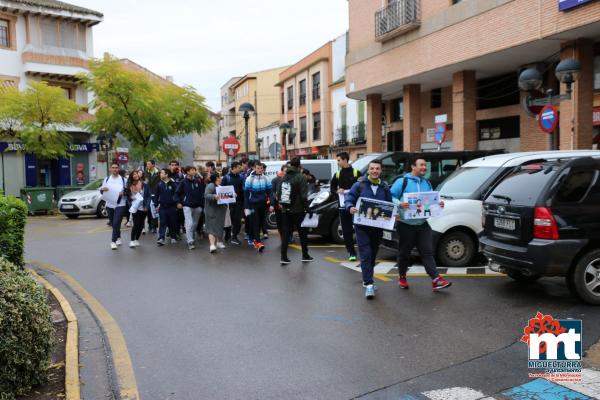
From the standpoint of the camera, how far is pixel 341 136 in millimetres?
39188

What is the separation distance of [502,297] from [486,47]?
11905mm

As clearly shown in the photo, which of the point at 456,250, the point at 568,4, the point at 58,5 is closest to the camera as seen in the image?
the point at 456,250

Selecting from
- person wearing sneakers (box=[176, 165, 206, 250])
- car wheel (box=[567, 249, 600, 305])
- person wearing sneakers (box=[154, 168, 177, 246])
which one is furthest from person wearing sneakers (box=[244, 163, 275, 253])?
car wheel (box=[567, 249, 600, 305])

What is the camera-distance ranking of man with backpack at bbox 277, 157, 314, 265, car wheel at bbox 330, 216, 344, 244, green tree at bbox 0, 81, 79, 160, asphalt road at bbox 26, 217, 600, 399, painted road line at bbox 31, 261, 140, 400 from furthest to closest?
1. green tree at bbox 0, 81, 79, 160
2. car wheel at bbox 330, 216, 344, 244
3. man with backpack at bbox 277, 157, 314, 265
4. asphalt road at bbox 26, 217, 600, 399
5. painted road line at bbox 31, 261, 140, 400

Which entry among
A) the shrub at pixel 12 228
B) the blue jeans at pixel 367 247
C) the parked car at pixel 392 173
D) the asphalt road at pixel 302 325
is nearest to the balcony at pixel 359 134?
the parked car at pixel 392 173

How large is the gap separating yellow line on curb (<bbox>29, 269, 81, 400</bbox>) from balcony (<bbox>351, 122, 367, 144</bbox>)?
2920 centimetres

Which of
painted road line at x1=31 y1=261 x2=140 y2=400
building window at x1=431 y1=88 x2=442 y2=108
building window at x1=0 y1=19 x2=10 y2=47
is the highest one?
building window at x1=0 y1=19 x2=10 y2=47

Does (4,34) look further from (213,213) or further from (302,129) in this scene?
(213,213)

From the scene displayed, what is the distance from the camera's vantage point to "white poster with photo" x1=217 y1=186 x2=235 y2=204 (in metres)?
12.1

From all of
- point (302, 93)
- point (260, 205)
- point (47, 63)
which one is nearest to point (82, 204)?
point (260, 205)

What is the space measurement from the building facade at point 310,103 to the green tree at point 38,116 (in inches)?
771

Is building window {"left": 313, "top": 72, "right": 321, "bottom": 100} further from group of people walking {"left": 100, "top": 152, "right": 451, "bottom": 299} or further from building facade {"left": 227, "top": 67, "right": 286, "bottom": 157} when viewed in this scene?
group of people walking {"left": 100, "top": 152, "right": 451, "bottom": 299}

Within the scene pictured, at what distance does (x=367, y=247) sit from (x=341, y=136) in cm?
3203

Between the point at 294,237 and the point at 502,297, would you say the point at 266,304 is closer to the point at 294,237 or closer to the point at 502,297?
the point at 502,297
